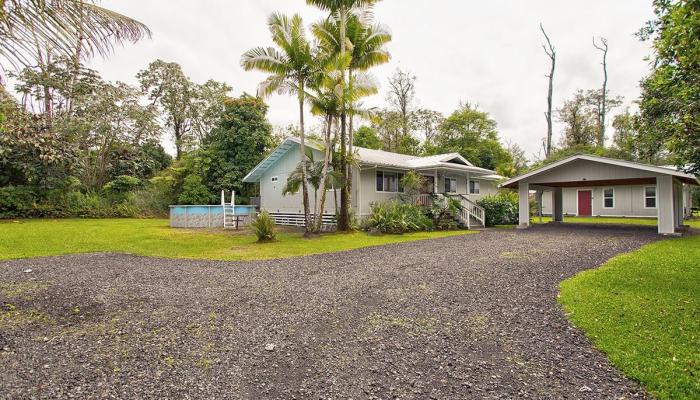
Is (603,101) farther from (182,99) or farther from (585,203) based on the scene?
(182,99)

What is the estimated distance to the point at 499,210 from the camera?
65.2 ft

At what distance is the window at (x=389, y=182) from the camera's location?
59.0 ft

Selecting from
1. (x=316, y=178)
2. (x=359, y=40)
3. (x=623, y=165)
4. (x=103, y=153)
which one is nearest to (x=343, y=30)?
(x=359, y=40)

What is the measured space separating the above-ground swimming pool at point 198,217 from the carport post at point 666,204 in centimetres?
1803

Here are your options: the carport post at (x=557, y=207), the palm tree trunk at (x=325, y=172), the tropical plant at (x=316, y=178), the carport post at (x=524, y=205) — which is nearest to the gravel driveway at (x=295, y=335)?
the tropical plant at (x=316, y=178)

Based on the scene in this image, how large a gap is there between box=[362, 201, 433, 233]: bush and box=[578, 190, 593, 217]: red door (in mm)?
17470

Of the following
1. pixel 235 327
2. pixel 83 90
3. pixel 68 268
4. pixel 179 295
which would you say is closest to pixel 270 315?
pixel 235 327

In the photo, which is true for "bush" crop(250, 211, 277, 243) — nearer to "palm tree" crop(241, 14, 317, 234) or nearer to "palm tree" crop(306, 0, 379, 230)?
"palm tree" crop(306, 0, 379, 230)

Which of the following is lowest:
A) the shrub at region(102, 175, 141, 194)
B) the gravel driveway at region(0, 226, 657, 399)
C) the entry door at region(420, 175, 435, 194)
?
the gravel driveway at region(0, 226, 657, 399)

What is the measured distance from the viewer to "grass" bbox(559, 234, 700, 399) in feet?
9.85

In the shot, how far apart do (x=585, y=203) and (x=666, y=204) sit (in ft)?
47.7

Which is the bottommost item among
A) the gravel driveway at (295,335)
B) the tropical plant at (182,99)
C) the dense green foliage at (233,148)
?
the gravel driveway at (295,335)

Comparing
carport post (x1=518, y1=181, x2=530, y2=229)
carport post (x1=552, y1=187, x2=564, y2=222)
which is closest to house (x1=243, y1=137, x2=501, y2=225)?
carport post (x1=518, y1=181, x2=530, y2=229)

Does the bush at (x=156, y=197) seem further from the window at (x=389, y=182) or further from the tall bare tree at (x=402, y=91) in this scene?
the tall bare tree at (x=402, y=91)
